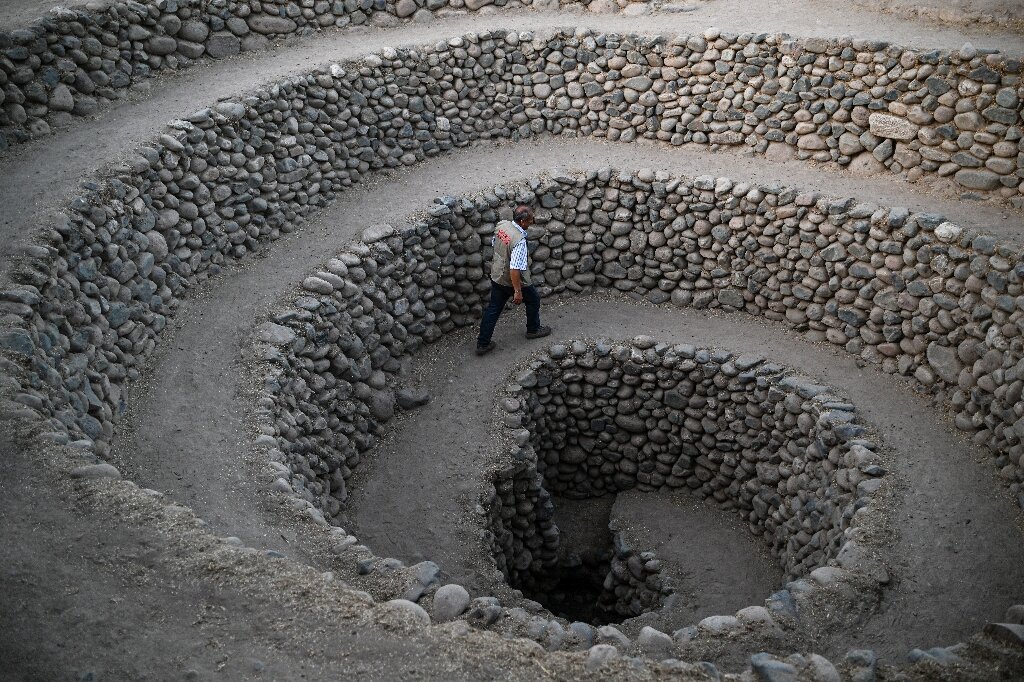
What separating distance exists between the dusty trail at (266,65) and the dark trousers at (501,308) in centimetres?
368

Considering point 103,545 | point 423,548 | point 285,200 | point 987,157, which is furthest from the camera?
point 285,200

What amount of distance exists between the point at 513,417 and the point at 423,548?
2000mm

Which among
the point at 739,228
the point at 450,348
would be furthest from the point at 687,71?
the point at 450,348

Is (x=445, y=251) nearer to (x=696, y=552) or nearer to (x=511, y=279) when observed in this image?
(x=511, y=279)

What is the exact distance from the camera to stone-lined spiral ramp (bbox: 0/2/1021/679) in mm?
5578

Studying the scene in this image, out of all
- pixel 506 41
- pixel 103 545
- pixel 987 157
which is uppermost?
pixel 506 41

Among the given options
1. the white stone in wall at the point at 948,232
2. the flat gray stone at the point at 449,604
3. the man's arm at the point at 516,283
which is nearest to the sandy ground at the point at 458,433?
the man's arm at the point at 516,283

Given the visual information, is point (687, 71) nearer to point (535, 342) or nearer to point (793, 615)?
Answer: point (535, 342)

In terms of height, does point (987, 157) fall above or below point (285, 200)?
above

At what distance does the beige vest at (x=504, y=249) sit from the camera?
34.9 feet

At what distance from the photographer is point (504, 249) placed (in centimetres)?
1073

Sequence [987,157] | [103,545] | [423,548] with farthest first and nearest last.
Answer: [987,157], [423,548], [103,545]

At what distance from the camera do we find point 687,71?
12188mm

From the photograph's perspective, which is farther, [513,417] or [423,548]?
[513,417]
